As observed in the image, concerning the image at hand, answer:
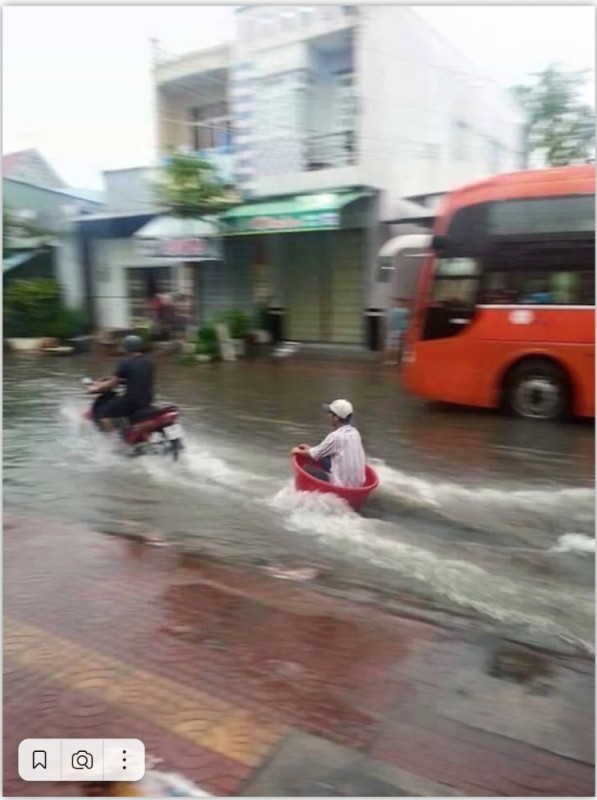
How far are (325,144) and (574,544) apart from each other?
8.32ft

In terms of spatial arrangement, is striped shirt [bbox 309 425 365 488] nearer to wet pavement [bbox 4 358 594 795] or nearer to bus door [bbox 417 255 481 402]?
wet pavement [bbox 4 358 594 795]

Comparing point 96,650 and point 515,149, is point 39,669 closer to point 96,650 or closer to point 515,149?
point 96,650

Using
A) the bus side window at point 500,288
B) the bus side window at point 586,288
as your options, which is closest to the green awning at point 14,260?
the bus side window at point 500,288

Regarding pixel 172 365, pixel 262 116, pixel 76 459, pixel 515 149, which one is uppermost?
pixel 262 116

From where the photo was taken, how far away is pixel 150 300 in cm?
371

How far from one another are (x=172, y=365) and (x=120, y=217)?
881 millimetres

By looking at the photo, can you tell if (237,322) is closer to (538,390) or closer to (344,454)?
(344,454)

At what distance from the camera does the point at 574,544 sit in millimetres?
3500

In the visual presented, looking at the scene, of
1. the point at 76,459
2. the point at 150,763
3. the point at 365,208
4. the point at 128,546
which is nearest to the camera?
the point at 150,763

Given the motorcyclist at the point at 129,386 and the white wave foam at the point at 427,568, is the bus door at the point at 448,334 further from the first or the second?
the motorcyclist at the point at 129,386

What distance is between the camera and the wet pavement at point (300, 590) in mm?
2268

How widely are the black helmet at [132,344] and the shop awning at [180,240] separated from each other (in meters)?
0.48

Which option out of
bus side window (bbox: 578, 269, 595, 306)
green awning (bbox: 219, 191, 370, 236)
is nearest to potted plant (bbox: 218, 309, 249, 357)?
green awning (bbox: 219, 191, 370, 236)

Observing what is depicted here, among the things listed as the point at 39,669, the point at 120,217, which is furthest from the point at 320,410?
the point at 39,669
